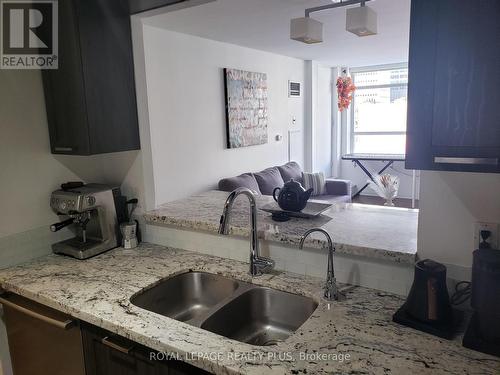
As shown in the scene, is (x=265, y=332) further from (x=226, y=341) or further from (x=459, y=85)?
(x=459, y=85)

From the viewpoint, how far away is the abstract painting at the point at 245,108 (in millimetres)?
3605

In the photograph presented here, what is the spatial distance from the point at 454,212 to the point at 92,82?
1.66 metres

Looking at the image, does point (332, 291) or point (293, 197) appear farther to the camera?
point (293, 197)

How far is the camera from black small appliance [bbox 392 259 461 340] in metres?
1.21

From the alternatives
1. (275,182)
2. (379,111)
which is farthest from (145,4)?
(379,111)

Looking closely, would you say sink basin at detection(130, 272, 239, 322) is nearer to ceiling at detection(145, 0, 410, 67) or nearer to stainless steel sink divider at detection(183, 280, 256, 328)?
A: stainless steel sink divider at detection(183, 280, 256, 328)

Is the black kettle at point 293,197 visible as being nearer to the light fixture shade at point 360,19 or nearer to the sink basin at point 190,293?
the sink basin at point 190,293

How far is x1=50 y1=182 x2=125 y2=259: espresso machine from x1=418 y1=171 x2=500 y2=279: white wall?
5.03 ft

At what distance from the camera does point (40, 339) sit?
174 centimetres

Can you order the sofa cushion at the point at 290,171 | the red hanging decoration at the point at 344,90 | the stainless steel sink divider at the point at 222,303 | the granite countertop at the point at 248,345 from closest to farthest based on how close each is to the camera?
the granite countertop at the point at 248,345, the stainless steel sink divider at the point at 222,303, the sofa cushion at the point at 290,171, the red hanging decoration at the point at 344,90

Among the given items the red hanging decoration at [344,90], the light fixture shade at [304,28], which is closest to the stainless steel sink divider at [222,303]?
the light fixture shade at [304,28]

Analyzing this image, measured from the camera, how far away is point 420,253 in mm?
1396

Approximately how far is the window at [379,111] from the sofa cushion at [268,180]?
3.31 metres

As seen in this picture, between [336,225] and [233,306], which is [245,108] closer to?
[336,225]
